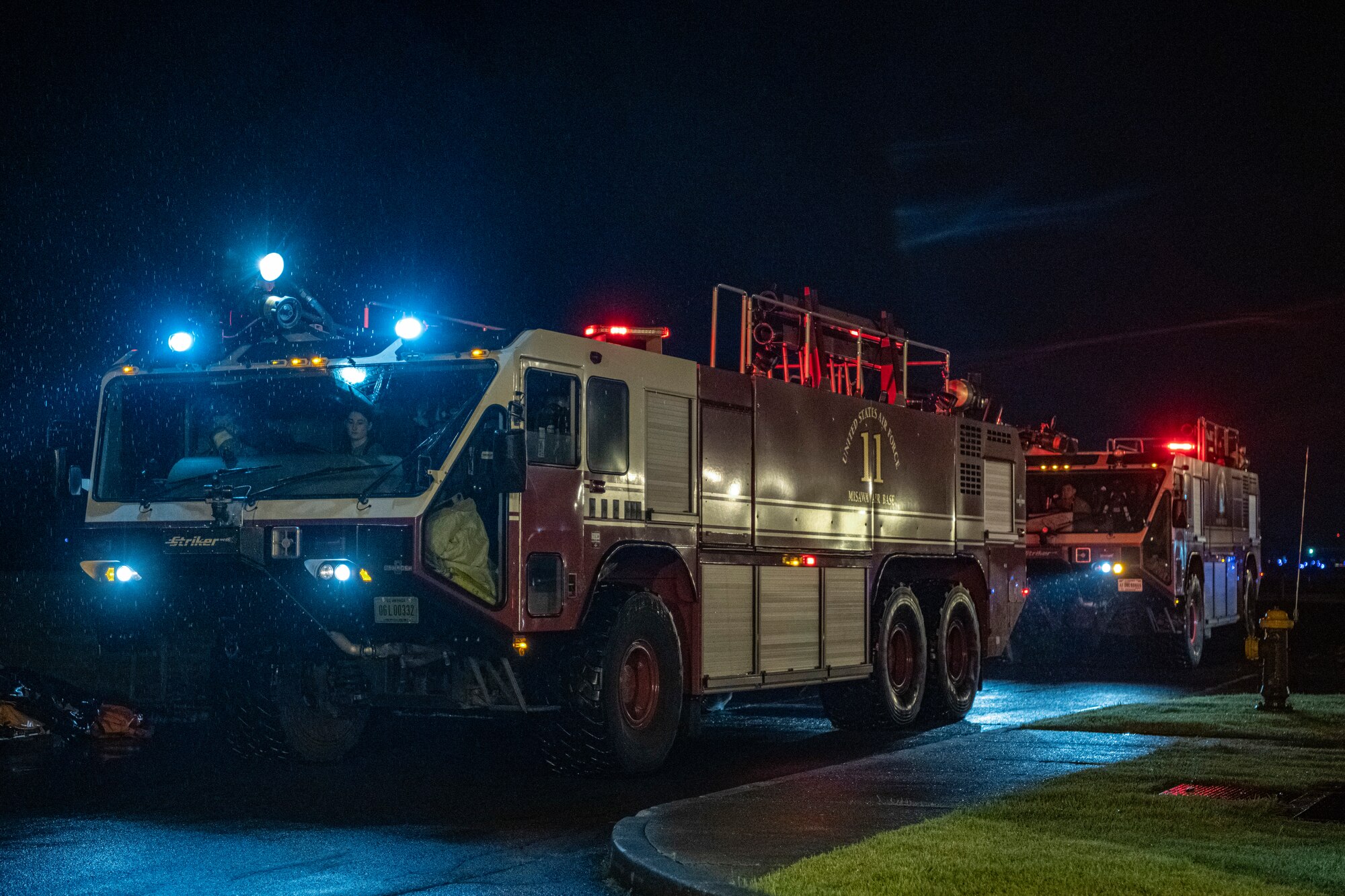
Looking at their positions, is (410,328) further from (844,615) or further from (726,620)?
(844,615)

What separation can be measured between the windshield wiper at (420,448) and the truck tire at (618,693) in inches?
66.5

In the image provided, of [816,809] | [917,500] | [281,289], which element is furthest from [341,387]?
[917,500]

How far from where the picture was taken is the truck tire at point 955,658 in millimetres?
17062

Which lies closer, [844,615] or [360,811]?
[360,811]

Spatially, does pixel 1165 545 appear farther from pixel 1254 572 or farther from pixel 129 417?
pixel 129 417

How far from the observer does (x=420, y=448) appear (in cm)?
1112

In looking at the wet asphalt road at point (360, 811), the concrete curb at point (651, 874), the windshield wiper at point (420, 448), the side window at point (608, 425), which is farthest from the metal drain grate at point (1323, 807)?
the windshield wiper at point (420, 448)

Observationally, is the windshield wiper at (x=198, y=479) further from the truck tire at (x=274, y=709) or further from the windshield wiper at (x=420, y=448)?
the truck tire at (x=274, y=709)

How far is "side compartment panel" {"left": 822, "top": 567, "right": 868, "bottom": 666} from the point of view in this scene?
14852mm

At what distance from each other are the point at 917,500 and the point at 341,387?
668 cm

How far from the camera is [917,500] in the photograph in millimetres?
16703

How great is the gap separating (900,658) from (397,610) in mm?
6735

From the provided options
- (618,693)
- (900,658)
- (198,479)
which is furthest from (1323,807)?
(198,479)

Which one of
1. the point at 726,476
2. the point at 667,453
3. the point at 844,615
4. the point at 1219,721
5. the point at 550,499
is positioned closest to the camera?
the point at 550,499
